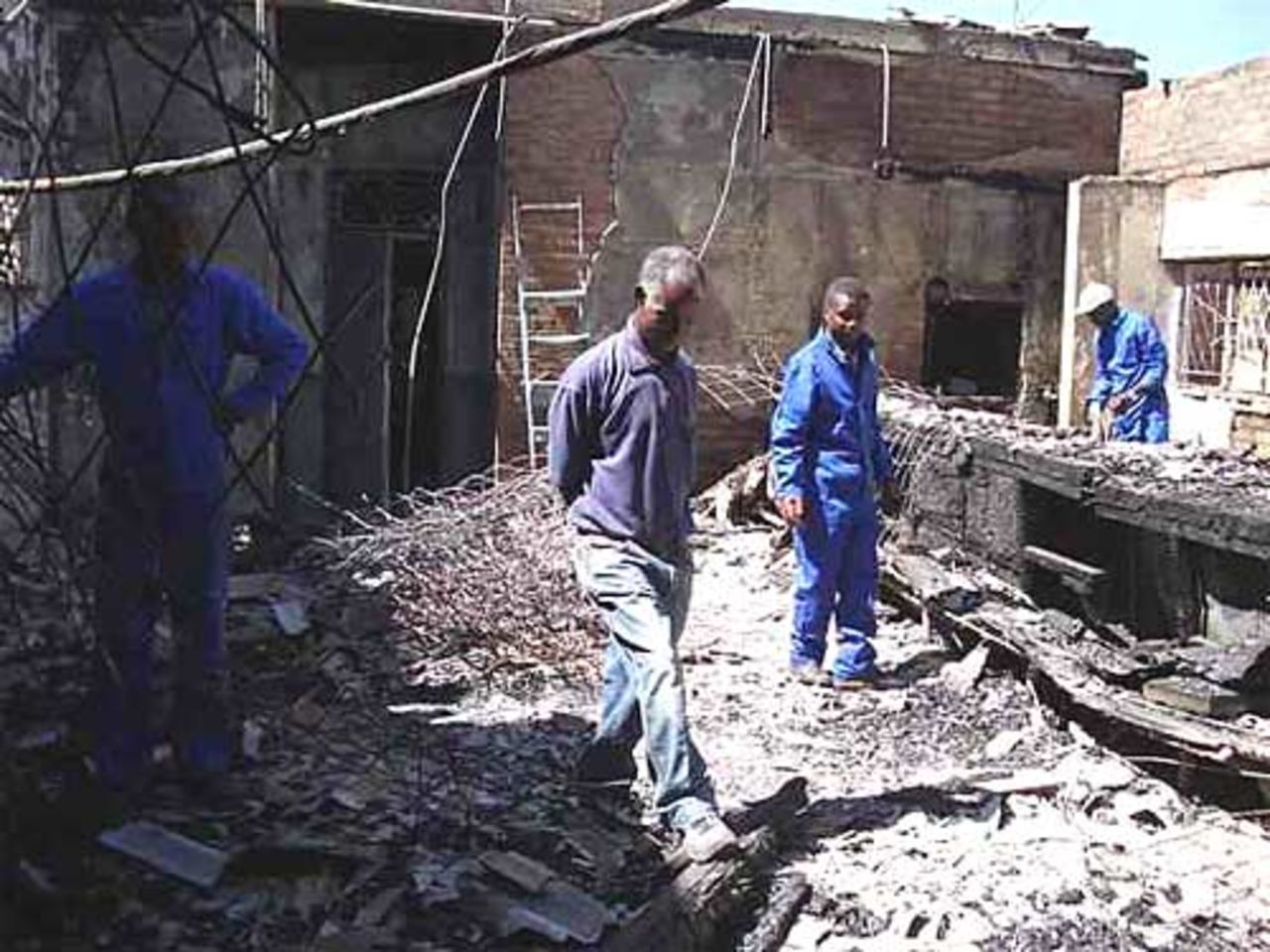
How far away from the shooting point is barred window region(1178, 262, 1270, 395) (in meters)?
10.4

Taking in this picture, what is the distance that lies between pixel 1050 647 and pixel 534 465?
4.96 meters

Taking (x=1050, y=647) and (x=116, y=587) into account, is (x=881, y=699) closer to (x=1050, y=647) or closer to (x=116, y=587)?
(x=1050, y=647)

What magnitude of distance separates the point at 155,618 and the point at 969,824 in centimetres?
298

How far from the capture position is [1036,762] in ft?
20.0

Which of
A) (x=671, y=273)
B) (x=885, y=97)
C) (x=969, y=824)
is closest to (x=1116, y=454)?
(x=969, y=824)

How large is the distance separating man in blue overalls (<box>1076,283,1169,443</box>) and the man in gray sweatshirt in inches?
215

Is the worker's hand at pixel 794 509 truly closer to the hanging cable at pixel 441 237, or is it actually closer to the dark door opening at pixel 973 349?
the hanging cable at pixel 441 237

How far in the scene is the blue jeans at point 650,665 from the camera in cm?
469

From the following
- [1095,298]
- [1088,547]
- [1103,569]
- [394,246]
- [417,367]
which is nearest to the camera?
[1103,569]

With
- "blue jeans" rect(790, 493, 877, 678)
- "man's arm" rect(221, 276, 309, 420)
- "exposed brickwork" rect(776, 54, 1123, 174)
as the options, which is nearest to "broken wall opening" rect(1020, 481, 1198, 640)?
"blue jeans" rect(790, 493, 877, 678)

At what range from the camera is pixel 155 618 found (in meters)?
4.76

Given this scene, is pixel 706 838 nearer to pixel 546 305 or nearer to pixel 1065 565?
pixel 1065 565

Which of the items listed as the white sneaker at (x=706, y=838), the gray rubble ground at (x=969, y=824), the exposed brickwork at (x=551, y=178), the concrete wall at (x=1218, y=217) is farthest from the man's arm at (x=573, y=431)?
the concrete wall at (x=1218, y=217)

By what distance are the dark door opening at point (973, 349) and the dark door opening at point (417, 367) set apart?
4.06m
